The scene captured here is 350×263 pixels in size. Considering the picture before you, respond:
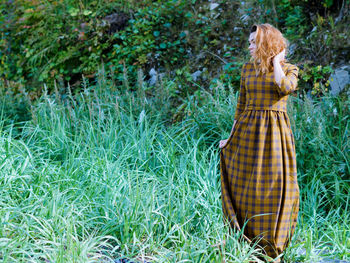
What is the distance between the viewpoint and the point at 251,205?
9.65ft

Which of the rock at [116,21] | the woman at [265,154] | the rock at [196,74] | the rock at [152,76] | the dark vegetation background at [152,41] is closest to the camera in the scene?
the woman at [265,154]

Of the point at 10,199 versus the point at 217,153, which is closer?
the point at 10,199

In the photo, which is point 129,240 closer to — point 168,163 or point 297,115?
point 168,163

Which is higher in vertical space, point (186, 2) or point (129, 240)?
point (186, 2)

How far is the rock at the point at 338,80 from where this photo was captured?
187 inches

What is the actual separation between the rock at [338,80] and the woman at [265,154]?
210 cm

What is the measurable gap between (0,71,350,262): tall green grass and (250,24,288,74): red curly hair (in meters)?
1.00

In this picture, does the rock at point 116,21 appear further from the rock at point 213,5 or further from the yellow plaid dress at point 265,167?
the yellow plaid dress at point 265,167

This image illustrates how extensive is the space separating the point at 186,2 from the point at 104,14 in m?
1.41

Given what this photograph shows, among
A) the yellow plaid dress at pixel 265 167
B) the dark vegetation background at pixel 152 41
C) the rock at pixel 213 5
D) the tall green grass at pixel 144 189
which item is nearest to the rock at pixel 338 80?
the dark vegetation background at pixel 152 41

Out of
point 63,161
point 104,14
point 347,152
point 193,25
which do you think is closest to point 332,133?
point 347,152

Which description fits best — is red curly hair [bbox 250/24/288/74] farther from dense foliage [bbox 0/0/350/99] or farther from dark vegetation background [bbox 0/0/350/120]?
dense foliage [bbox 0/0/350/99]

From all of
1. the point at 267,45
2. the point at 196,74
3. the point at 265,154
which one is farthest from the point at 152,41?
the point at 265,154

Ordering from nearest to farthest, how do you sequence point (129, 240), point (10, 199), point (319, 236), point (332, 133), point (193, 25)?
point (129, 240)
point (10, 199)
point (319, 236)
point (332, 133)
point (193, 25)
